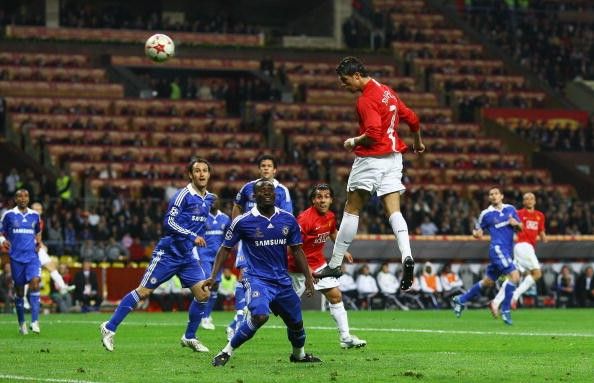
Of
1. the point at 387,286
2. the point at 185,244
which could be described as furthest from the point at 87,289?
the point at 185,244

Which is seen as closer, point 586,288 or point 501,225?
point 501,225

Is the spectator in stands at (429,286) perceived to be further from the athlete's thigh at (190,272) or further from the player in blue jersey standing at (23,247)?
the athlete's thigh at (190,272)

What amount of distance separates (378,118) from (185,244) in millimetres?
3784

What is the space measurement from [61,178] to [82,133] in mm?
5387

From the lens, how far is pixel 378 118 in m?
15.0

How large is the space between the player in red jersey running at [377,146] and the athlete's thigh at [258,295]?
4.79 feet

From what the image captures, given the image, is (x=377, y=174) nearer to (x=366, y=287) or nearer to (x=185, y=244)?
(x=185, y=244)

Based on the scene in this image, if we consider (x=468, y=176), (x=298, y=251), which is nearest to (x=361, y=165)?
(x=298, y=251)

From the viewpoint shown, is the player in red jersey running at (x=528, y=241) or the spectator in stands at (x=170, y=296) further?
the spectator in stands at (x=170, y=296)

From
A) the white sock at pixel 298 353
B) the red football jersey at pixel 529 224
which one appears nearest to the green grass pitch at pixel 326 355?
the white sock at pixel 298 353

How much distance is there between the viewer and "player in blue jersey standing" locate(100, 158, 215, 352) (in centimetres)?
1728

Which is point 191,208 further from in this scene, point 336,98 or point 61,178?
point 336,98

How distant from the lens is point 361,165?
15203mm

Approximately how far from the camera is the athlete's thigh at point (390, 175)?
15.2 m
